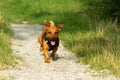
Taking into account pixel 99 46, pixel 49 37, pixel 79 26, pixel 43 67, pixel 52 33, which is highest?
pixel 52 33

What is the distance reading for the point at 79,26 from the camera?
53.7 feet

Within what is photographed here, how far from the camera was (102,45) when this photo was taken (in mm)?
12109

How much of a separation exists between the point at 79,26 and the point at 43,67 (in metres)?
6.03

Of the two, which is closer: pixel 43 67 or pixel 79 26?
pixel 43 67

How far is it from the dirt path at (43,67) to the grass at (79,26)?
34 centimetres

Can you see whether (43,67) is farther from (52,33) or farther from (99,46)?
(99,46)

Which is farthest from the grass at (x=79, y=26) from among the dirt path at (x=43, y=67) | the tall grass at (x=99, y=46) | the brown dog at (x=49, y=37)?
the brown dog at (x=49, y=37)

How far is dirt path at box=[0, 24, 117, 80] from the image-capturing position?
955cm

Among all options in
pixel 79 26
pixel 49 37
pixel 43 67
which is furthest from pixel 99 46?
pixel 79 26

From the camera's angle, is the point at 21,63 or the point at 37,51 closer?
the point at 21,63

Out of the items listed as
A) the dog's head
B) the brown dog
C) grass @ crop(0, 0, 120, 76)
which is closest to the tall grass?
grass @ crop(0, 0, 120, 76)

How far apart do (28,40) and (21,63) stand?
3.62 m

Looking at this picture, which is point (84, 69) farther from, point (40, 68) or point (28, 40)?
point (28, 40)

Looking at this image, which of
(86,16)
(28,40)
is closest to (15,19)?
(86,16)
